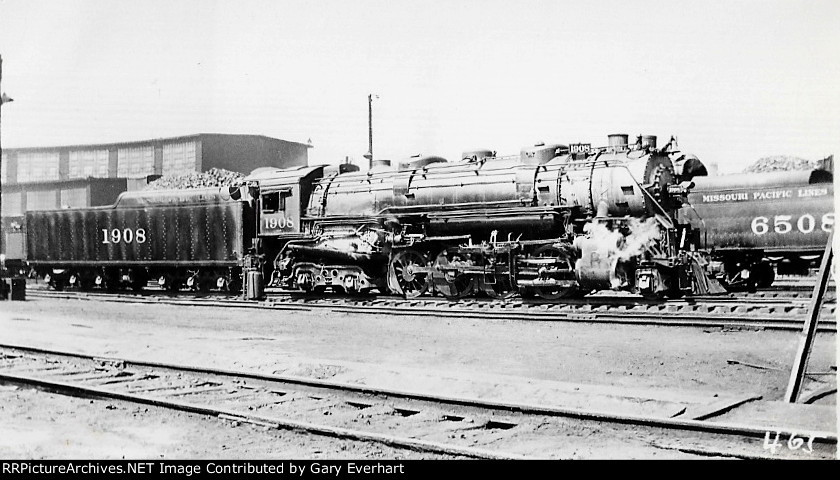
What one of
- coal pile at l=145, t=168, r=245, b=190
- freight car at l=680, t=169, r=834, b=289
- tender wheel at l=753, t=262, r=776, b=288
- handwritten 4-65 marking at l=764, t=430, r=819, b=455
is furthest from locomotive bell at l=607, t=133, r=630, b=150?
coal pile at l=145, t=168, r=245, b=190

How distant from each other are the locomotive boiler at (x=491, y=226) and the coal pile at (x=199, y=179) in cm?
282

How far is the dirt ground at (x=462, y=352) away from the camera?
21.7 ft

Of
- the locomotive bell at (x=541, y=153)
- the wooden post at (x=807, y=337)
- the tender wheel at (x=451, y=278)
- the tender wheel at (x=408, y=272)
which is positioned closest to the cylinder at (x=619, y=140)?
the locomotive bell at (x=541, y=153)

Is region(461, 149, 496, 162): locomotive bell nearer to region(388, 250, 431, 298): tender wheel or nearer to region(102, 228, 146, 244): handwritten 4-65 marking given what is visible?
region(388, 250, 431, 298): tender wheel

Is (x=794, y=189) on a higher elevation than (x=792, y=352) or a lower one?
higher

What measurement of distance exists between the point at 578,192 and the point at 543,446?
8.16 m

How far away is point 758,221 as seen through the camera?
1377cm

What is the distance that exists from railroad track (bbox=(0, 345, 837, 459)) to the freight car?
25.4 feet

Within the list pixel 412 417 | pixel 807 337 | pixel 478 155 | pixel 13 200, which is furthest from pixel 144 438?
pixel 13 200

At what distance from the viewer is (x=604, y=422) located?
5355 mm

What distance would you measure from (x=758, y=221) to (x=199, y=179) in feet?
40.9

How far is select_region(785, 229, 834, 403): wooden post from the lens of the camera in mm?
5766
